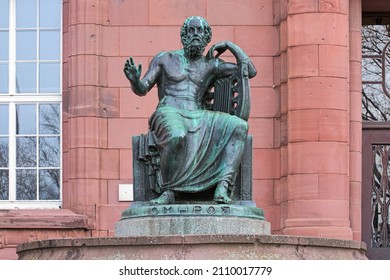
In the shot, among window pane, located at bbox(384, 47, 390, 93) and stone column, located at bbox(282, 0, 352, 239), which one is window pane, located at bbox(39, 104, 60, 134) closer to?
stone column, located at bbox(282, 0, 352, 239)

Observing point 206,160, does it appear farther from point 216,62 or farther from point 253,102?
point 253,102

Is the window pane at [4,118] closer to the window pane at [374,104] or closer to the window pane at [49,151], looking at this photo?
the window pane at [49,151]

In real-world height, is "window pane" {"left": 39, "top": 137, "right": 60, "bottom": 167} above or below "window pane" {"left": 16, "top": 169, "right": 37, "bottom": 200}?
above

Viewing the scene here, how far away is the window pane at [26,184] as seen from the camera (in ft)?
64.7

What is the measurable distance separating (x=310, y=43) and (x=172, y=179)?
5374mm

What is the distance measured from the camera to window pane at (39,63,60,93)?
1991 centimetres

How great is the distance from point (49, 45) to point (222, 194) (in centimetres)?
657

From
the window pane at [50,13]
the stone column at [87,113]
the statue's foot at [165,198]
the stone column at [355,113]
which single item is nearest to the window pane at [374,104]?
the stone column at [355,113]

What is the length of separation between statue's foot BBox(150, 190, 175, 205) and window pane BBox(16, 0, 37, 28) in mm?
6490

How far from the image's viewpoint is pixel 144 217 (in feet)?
45.0

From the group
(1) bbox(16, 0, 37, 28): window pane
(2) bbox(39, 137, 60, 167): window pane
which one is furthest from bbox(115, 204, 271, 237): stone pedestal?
(1) bbox(16, 0, 37, 28): window pane

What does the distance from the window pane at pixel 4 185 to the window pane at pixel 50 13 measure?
70.4 inches

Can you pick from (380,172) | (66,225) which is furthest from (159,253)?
(380,172)

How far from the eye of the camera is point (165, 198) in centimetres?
1391
